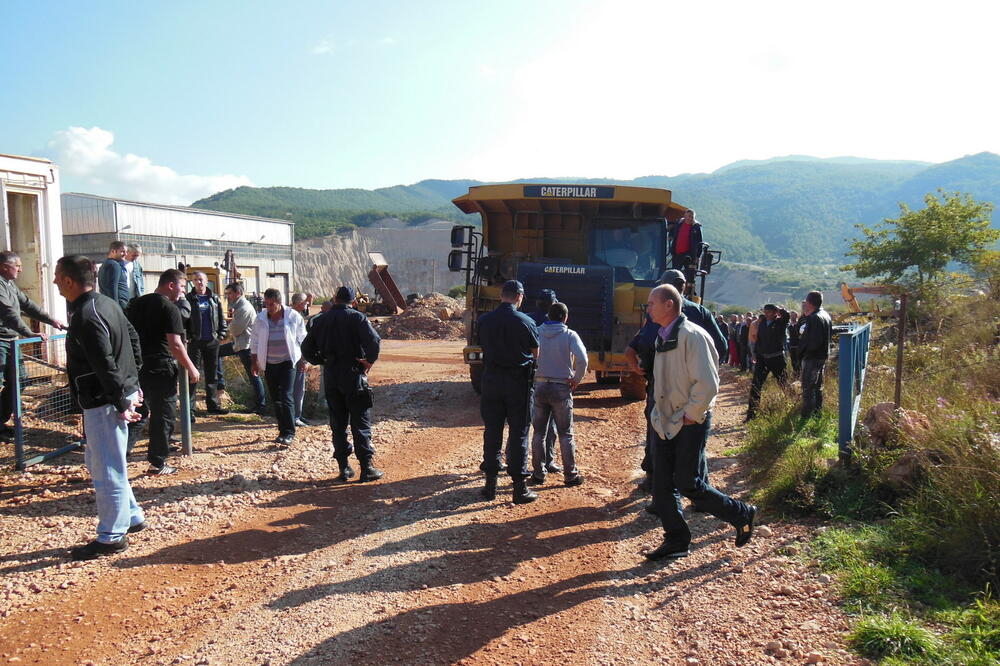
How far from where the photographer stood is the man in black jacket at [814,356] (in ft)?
24.2

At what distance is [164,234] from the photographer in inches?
1462

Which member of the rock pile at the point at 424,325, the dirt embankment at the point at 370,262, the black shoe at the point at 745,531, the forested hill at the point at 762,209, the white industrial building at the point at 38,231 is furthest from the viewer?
the forested hill at the point at 762,209

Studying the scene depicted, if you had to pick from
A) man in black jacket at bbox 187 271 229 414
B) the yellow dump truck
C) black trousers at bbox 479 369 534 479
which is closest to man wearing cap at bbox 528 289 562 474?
black trousers at bbox 479 369 534 479

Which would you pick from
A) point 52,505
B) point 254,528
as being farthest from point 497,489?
point 52,505

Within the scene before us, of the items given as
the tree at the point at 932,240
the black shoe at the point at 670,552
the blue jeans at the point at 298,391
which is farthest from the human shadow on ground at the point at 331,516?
the tree at the point at 932,240

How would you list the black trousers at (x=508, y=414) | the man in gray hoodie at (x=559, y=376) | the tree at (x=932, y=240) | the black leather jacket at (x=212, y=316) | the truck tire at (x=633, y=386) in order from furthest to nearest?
the tree at (x=932, y=240) < the truck tire at (x=633, y=386) < the black leather jacket at (x=212, y=316) < the man in gray hoodie at (x=559, y=376) < the black trousers at (x=508, y=414)

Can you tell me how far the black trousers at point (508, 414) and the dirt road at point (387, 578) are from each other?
0.36 m

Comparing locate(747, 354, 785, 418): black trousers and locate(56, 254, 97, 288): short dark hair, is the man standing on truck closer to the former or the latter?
locate(747, 354, 785, 418): black trousers

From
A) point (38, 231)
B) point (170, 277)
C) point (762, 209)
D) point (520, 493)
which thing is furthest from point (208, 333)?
point (762, 209)

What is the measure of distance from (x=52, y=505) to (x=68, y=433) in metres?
1.82

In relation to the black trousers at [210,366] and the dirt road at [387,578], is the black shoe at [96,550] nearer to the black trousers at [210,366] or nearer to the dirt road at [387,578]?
the dirt road at [387,578]

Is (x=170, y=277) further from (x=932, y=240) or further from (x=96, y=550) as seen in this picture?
(x=932, y=240)

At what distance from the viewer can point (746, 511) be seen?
448 centimetres

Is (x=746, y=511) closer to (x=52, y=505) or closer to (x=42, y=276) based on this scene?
(x=52, y=505)
